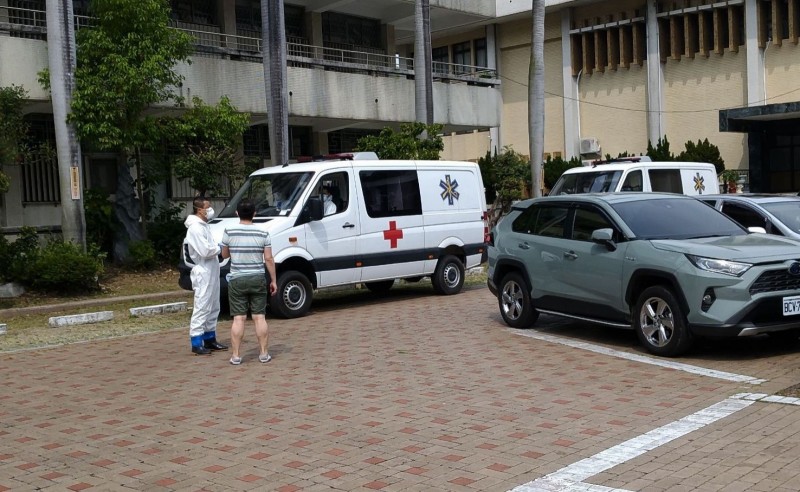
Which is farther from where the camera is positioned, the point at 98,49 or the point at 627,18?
the point at 627,18

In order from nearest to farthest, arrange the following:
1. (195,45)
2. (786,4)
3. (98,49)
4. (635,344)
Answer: (635,344), (98,49), (195,45), (786,4)

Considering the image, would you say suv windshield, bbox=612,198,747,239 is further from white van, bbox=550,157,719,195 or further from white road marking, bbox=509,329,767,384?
white van, bbox=550,157,719,195

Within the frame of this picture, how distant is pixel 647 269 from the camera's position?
371 inches

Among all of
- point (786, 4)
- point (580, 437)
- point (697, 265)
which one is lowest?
point (580, 437)

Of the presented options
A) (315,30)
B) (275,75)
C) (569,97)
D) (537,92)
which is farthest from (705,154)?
(275,75)

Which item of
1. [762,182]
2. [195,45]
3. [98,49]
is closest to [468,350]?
[98,49]

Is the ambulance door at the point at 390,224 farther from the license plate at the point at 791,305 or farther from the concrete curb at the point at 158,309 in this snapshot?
the license plate at the point at 791,305

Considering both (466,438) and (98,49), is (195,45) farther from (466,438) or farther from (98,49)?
(466,438)

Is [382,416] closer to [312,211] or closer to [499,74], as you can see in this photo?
[312,211]

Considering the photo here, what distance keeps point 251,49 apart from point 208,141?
546cm

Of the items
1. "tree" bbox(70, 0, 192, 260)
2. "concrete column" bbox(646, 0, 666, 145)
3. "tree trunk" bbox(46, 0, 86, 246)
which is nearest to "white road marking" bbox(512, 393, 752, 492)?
"tree trunk" bbox(46, 0, 86, 246)

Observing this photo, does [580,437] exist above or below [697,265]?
below

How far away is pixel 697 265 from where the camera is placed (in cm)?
900

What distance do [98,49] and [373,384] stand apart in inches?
484
